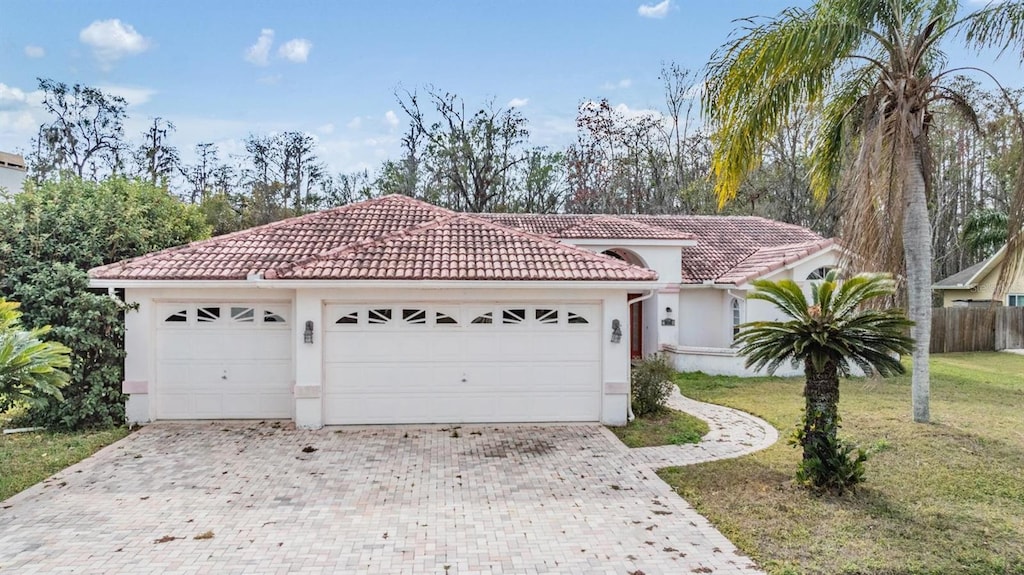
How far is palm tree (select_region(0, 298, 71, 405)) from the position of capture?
666 centimetres

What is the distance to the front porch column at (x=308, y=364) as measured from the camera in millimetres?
10344

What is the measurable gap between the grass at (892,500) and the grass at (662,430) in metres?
1.31

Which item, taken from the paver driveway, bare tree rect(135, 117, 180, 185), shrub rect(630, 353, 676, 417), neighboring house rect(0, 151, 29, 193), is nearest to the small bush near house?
the paver driveway

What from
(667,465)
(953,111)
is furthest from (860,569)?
(953,111)

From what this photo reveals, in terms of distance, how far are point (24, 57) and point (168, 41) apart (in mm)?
11148

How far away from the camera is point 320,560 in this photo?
543cm

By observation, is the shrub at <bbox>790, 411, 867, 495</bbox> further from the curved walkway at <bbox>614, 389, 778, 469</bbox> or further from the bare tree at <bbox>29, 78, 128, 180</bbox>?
the bare tree at <bbox>29, 78, 128, 180</bbox>

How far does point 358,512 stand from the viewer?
260 inches

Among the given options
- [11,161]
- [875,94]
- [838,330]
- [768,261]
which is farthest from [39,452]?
[768,261]

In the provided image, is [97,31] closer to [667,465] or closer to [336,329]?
[336,329]

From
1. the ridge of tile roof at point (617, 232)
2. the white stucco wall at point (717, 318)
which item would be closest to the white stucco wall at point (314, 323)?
the white stucco wall at point (717, 318)

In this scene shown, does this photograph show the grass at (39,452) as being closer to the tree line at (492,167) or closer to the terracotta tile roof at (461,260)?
the terracotta tile roof at (461,260)

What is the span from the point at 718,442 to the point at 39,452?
11.3 meters

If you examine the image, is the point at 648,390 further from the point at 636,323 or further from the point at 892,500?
the point at 636,323
